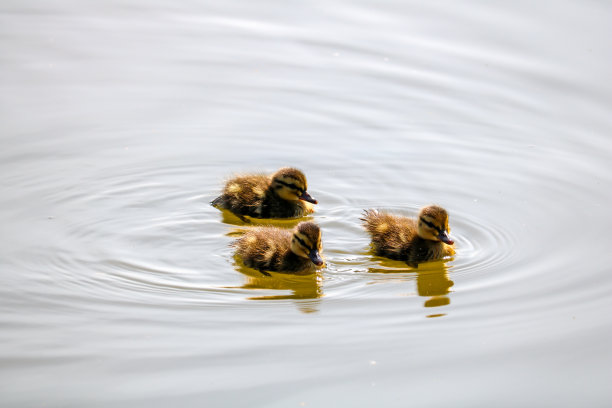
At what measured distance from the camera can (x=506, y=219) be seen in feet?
22.7

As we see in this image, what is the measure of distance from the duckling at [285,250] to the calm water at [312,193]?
109 mm

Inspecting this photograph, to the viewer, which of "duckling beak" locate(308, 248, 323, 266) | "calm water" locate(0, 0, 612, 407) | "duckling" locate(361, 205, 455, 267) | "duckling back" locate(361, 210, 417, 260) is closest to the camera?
"calm water" locate(0, 0, 612, 407)

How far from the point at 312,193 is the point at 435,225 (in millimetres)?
1390

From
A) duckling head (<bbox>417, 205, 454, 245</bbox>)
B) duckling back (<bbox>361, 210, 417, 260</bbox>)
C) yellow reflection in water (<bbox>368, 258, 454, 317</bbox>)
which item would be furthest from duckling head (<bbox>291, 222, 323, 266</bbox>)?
duckling head (<bbox>417, 205, 454, 245</bbox>)

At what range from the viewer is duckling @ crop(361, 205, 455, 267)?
6.40 meters

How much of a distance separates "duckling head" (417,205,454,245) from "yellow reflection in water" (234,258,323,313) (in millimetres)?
773

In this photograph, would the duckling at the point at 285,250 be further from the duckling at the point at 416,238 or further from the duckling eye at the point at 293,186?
the duckling eye at the point at 293,186

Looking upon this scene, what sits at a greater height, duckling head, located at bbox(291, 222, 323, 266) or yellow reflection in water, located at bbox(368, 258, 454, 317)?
duckling head, located at bbox(291, 222, 323, 266)

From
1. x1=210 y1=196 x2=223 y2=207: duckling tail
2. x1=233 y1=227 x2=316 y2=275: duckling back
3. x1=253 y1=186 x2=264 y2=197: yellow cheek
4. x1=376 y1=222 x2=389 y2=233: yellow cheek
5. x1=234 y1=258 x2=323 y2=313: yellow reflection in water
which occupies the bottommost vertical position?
x1=234 y1=258 x2=323 y2=313: yellow reflection in water

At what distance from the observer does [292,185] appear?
7.13m

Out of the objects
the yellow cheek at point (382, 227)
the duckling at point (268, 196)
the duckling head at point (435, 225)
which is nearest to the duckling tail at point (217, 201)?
the duckling at point (268, 196)

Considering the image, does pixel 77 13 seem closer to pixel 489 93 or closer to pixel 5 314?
pixel 489 93

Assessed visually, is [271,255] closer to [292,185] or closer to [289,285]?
[289,285]

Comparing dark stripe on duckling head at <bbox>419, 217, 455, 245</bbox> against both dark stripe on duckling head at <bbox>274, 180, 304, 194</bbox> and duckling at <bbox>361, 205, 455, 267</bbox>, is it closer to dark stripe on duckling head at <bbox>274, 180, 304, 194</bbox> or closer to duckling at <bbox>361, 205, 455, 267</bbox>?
duckling at <bbox>361, 205, 455, 267</bbox>
